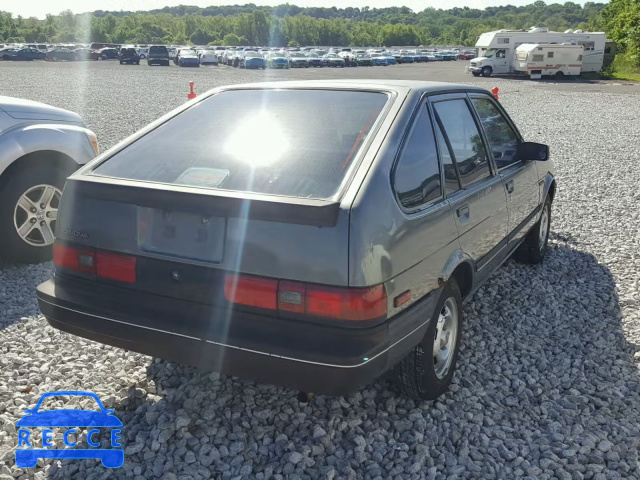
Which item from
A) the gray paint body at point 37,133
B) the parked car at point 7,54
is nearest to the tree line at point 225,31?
the parked car at point 7,54

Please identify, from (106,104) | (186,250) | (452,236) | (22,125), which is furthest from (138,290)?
(106,104)

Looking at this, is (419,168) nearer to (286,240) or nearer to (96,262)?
(286,240)

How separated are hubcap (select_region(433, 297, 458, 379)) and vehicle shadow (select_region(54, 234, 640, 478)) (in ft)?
0.60

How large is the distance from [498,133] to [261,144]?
214cm

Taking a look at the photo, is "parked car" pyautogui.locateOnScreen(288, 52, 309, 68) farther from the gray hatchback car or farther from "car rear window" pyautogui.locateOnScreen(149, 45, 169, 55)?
the gray hatchback car

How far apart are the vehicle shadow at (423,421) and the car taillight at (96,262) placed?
2.53 ft

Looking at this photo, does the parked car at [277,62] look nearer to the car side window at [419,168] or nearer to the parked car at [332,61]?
the parked car at [332,61]

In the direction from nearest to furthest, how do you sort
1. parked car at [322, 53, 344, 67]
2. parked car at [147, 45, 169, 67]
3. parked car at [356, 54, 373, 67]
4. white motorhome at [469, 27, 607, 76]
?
white motorhome at [469, 27, 607, 76], parked car at [147, 45, 169, 67], parked car at [322, 53, 344, 67], parked car at [356, 54, 373, 67]

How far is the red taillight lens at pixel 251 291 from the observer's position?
260 centimetres

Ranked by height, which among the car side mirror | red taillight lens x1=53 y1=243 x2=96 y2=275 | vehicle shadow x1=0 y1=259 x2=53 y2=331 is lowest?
vehicle shadow x1=0 y1=259 x2=53 y2=331

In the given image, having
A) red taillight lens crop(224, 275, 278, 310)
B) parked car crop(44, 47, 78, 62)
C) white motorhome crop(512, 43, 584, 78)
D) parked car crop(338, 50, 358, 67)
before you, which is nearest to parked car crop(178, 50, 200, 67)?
parked car crop(44, 47, 78, 62)

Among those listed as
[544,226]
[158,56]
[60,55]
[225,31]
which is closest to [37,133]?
[544,226]

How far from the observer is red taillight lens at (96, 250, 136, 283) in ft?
9.33

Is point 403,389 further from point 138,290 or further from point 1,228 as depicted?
point 1,228
